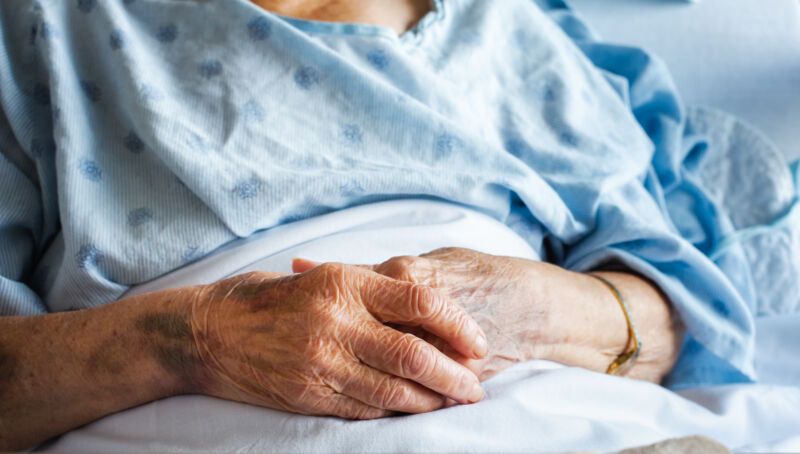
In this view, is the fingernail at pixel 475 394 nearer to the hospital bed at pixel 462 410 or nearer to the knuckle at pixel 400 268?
the hospital bed at pixel 462 410

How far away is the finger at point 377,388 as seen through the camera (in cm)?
66

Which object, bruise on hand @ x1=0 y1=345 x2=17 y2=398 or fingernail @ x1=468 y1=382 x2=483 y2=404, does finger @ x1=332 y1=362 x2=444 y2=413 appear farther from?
bruise on hand @ x1=0 y1=345 x2=17 y2=398

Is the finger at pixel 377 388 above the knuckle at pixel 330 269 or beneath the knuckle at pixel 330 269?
beneath

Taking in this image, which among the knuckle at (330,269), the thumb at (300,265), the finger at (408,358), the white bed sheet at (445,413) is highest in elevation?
the knuckle at (330,269)

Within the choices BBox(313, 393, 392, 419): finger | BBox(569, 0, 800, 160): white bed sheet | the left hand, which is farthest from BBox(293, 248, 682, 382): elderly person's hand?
BBox(569, 0, 800, 160): white bed sheet

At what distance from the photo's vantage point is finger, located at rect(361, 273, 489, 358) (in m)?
0.67

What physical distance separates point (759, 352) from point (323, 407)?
33.1 inches

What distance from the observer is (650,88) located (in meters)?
1.25

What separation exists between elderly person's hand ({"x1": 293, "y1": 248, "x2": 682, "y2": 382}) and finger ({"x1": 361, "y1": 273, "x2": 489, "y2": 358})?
4 cm

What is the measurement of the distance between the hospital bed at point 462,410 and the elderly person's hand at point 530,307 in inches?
1.5

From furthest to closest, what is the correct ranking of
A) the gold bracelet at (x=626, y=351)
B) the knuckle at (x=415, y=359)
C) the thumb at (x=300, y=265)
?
the gold bracelet at (x=626, y=351) < the thumb at (x=300, y=265) < the knuckle at (x=415, y=359)

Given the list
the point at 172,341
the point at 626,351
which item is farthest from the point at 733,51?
the point at 172,341

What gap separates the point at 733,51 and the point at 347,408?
3.93ft

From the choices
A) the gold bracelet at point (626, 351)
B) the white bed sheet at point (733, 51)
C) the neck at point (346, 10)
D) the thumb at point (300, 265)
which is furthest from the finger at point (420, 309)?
the white bed sheet at point (733, 51)
